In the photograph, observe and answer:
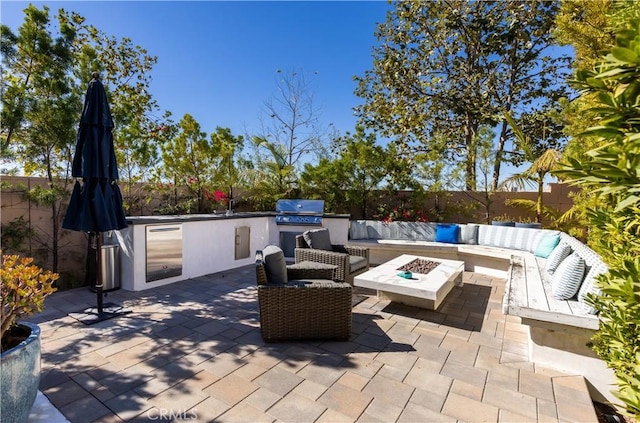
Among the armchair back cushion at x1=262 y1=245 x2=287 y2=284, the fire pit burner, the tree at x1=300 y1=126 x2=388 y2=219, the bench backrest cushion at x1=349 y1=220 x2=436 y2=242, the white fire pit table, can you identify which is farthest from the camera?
the tree at x1=300 y1=126 x2=388 y2=219

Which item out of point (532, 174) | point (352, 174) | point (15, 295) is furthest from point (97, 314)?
point (532, 174)

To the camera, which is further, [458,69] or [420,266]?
[458,69]

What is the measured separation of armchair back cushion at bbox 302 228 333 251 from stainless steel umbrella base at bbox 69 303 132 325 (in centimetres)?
286

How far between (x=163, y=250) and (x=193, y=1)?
536 centimetres

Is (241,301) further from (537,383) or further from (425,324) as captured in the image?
(537,383)

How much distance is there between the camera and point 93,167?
3955 millimetres

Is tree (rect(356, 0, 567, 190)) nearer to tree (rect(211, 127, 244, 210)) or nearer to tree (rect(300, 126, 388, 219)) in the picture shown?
tree (rect(300, 126, 388, 219))

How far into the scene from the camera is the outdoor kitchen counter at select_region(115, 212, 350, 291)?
17.3 feet

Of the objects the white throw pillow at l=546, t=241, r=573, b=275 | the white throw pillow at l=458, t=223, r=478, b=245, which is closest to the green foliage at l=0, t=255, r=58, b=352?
the white throw pillow at l=546, t=241, r=573, b=275

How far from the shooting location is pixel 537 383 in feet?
9.18

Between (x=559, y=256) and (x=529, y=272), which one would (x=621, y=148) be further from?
(x=529, y=272)

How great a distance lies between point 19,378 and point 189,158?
22.1ft

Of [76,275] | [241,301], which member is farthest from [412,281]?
[76,275]

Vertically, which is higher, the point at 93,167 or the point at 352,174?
the point at 352,174
